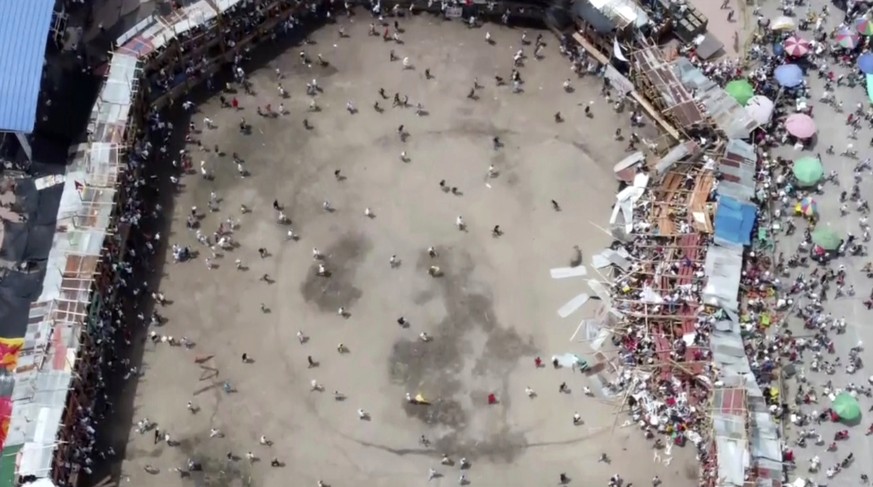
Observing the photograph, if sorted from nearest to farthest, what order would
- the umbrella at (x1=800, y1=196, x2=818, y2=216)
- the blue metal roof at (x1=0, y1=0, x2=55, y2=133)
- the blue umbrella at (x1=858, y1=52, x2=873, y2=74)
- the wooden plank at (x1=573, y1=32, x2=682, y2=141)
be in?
the blue metal roof at (x1=0, y1=0, x2=55, y2=133) → the umbrella at (x1=800, y1=196, x2=818, y2=216) → the wooden plank at (x1=573, y1=32, x2=682, y2=141) → the blue umbrella at (x1=858, y1=52, x2=873, y2=74)

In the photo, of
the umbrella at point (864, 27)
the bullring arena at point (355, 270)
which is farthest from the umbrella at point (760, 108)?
the umbrella at point (864, 27)

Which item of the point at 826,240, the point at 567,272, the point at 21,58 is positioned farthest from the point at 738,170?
the point at 21,58

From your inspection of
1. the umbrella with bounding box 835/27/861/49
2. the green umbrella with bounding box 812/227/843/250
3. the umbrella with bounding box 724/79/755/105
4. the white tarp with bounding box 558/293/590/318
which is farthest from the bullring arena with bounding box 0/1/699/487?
the umbrella with bounding box 835/27/861/49

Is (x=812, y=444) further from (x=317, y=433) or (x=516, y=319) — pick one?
(x=317, y=433)

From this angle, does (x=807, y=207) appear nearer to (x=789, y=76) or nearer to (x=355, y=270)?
(x=789, y=76)

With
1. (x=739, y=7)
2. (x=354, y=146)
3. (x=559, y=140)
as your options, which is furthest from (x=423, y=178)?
(x=739, y=7)

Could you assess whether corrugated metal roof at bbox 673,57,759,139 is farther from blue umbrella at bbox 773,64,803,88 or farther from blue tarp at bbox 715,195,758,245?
blue tarp at bbox 715,195,758,245

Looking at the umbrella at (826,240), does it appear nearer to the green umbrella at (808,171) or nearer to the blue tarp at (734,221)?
the green umbrella at (808,171)
